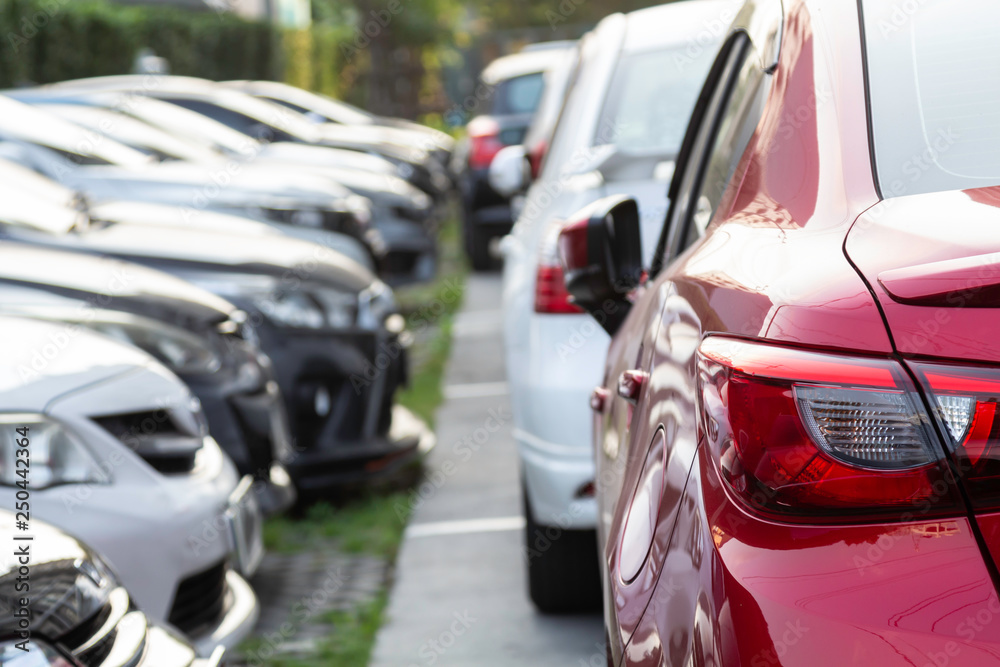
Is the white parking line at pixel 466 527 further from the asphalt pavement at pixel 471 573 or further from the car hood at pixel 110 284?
the car hood at pixel 110 284

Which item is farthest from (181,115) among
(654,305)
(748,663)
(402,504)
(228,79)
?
(228,79)

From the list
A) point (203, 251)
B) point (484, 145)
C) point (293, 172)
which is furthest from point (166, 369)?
point (484, 145)

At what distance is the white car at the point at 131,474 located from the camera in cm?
284

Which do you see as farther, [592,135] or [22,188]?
[22,188]

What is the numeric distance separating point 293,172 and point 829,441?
7.61m

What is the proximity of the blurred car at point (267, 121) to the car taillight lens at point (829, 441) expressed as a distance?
28.6 feet

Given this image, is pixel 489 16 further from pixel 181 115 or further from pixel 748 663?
pixel 748 663

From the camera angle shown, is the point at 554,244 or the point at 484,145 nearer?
the point at 554,244

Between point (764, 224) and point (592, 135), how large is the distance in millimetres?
2545

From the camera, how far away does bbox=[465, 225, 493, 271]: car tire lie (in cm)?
1195

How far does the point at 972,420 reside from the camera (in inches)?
46.8

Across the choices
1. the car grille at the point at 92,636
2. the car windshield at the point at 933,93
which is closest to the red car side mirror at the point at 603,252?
the car windshield at the point at 933,93

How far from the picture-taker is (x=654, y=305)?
6.23ft

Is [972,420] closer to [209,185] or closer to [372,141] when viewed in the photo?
[209,185]
